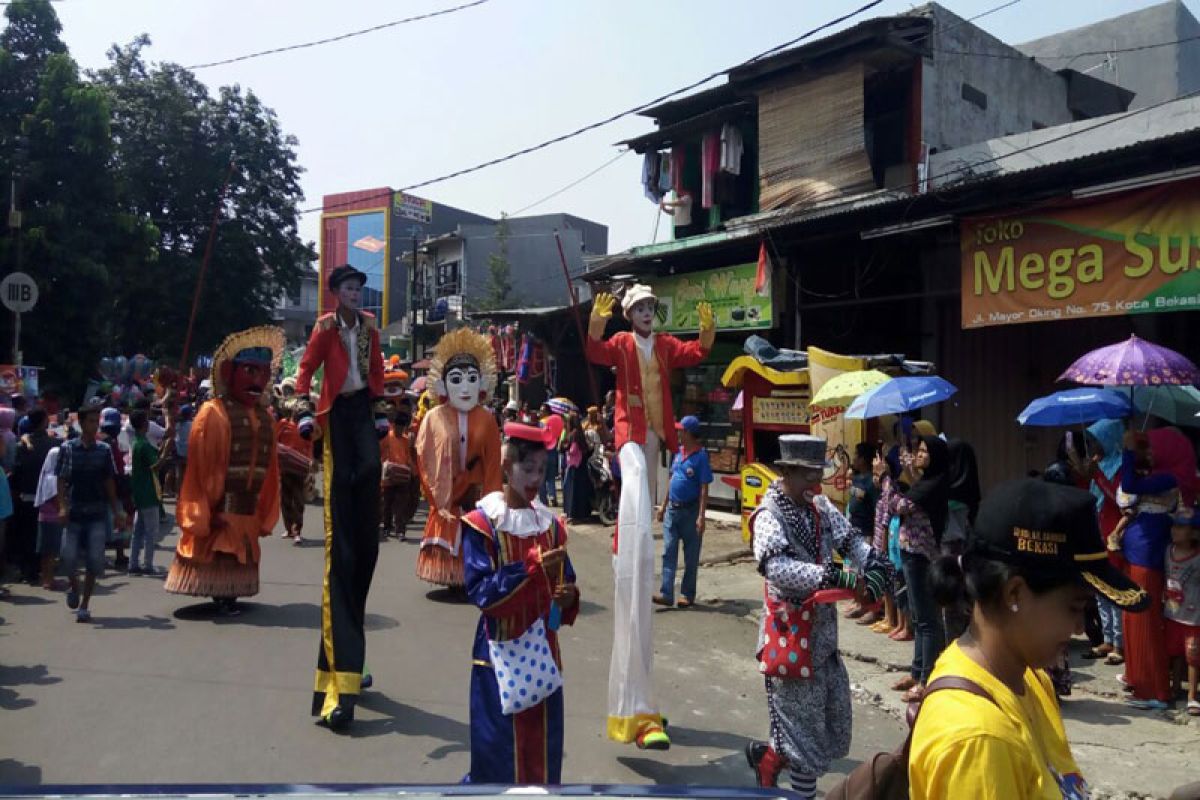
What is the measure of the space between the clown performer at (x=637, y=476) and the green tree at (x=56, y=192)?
17.1m

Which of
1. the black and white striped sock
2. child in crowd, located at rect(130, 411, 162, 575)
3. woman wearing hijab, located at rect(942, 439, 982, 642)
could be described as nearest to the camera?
the black and white striped sock

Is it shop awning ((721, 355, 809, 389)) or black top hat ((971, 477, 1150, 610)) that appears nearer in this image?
black top hat ((971, 477, 1150, 610))

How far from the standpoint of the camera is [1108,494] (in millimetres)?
6406

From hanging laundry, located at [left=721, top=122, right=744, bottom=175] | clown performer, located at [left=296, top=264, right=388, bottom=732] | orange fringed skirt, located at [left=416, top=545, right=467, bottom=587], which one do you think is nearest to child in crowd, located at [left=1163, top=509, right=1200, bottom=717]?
clown performer, located at [left=296, top=264, right=388, bottom=732]

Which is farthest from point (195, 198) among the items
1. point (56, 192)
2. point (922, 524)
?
point (922, 524)

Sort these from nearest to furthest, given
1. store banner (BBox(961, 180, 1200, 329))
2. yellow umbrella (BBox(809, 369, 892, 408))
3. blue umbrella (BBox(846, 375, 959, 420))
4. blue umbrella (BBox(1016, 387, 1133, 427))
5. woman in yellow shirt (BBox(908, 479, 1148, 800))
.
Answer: woman in yellow shirt (BBox(908, 479, 1148, 800)) → blue umbrella (BBox(846, 375, 959, 420)) → blue umbrella (BBox(1016, 387, 1133, 427)) → store banner (BBox(961, 180, 1200, 329)) → yellow umbrella (BBox(809, 369, 892, 408))

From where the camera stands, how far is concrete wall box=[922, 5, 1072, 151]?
13555mm

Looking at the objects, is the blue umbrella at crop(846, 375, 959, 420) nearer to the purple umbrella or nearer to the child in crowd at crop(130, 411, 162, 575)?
the purple umbrella

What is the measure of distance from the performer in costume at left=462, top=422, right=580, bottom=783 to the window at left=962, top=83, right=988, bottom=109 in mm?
13245

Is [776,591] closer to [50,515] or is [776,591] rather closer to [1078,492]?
[1078,492]

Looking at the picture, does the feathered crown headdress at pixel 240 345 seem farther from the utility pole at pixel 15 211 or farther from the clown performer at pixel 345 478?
the utility pole at pixel 15 211

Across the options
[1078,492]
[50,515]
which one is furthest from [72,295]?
[1078,492]

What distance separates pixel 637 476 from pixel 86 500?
511cm

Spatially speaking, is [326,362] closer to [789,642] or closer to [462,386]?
[462,386]
